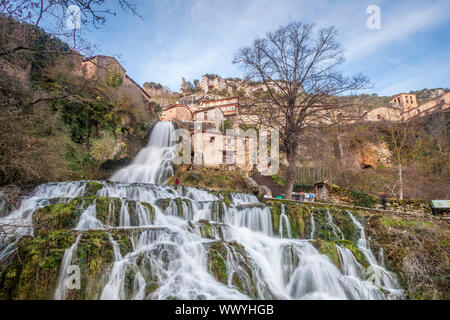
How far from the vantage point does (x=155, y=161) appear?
20.5 meters

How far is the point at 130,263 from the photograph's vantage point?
4.25 meters

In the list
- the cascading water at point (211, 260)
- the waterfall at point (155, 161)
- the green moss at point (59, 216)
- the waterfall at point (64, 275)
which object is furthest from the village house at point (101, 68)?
the waterfall at point (155, 161)

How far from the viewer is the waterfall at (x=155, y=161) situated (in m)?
17.6

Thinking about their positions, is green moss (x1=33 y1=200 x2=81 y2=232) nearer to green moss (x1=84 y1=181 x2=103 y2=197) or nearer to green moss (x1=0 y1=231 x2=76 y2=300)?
green moss (x1=0 y1=231 x2=76 y2=300)

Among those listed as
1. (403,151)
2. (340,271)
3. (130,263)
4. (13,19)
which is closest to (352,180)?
(403,151)

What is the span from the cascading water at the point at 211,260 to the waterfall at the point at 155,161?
31.3 ft

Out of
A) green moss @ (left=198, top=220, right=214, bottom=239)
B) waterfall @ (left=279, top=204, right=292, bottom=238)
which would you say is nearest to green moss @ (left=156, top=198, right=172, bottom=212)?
green moss @ (left=198, top=220, right=214, bottom=239)

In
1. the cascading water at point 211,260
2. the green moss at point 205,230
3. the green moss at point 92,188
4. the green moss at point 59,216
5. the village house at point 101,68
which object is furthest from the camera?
the green moss at point 92,188

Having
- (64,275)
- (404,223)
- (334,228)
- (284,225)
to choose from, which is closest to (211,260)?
(64,275)

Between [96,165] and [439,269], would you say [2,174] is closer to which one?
[96,165]

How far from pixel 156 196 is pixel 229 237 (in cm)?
503

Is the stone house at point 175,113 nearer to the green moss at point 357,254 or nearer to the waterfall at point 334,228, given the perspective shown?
the waterfall at point 334,228

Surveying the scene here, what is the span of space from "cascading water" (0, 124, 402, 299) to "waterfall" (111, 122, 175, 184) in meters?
9.55

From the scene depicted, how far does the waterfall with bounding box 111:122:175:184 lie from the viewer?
1761 cm
